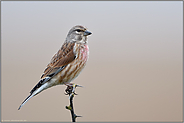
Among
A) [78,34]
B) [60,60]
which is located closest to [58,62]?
[60,60]

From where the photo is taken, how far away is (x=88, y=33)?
2742 mm

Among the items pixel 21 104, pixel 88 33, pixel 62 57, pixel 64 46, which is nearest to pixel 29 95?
pixel 21 104

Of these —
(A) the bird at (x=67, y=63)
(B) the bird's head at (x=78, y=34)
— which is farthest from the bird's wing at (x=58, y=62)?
(B) the bird's head at (x=78, y=34)

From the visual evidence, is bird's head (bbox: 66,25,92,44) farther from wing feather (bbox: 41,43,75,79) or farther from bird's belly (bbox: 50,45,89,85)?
bird's belly (bbox: 50,45,89,85)

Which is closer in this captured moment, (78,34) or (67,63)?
(67,63)

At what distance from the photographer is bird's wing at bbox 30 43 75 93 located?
2641 millimetres

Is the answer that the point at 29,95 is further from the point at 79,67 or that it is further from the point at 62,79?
the point at 79,67

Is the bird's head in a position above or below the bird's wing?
above

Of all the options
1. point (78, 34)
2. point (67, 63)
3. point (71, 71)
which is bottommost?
point (71, 71)

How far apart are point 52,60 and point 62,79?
35 cm

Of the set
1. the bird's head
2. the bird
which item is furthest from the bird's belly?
the bird's head

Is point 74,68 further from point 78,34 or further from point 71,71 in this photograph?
point 78,34

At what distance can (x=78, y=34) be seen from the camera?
289 centimetres

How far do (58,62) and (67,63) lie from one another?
136 millimetres
